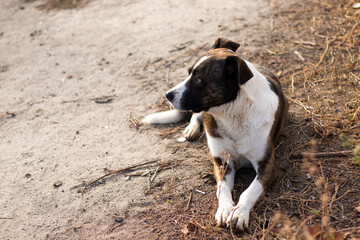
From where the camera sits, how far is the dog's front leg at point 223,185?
3576mm

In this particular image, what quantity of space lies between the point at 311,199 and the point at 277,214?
1.28 ft

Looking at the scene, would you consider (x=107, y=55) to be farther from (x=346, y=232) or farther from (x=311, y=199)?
(x=346, y=232)

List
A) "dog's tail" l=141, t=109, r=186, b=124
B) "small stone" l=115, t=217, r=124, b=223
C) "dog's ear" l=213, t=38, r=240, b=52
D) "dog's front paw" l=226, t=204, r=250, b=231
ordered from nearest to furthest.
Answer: "dog's front paw" l=226, t=204, r=250, b=231, "small stone" l=115, t=217, r=124, b=223, "dog's ear" l=213, t=38, r=240, b=52, "dog's tail" l=141, t=109, r=186, b=124

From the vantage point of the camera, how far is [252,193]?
3.69 metres

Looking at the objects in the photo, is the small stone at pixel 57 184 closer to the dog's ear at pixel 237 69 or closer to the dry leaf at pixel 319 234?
the dog's ear at pixel 237 69

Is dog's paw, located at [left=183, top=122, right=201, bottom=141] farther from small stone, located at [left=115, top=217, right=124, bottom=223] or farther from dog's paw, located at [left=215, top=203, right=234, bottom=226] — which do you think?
small stone, located at [left=115, top=217, right=124, bottom=223]

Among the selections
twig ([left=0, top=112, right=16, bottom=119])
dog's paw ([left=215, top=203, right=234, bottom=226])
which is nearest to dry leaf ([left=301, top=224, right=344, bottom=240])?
dog's paw ([left=215, top=203, right=234, bottom=226])

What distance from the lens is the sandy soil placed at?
4.10 meters

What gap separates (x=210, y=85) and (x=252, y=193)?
1098 mm

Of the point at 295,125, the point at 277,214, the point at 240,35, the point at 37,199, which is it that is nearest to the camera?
the point at 277,214

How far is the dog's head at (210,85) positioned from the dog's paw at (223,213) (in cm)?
96

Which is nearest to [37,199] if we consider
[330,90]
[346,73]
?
[330,90]

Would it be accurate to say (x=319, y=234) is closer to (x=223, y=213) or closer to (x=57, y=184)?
(x=223, y=213)

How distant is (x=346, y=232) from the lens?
127 inches
